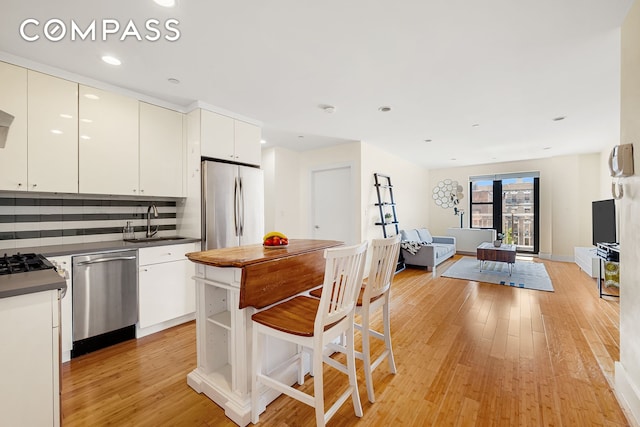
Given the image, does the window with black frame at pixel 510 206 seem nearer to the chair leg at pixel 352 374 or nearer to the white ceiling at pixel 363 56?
the white ceiling at pixel 363 56

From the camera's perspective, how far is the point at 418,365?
2.18 metres

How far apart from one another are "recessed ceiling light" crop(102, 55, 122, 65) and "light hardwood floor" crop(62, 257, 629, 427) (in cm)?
251

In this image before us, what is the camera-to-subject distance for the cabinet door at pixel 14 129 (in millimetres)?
2094

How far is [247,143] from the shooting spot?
11.6 ft

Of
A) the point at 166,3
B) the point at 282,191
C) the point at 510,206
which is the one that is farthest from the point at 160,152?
the point at 510,206

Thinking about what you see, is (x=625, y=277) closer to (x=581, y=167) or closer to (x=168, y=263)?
(x=168, y=263)

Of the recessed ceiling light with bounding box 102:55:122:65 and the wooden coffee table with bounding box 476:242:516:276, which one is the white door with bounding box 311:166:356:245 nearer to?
the wooden coffee table with bounding box 476:242:516:276

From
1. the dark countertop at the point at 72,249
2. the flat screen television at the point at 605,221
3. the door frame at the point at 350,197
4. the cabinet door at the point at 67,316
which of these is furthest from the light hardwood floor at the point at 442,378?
the door frame at the point at 350,197

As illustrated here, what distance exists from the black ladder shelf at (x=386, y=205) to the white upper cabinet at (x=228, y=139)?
2.55m

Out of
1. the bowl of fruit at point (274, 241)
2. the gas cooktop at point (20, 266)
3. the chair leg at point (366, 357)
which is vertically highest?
the bowl of fruit at point (274, 241)

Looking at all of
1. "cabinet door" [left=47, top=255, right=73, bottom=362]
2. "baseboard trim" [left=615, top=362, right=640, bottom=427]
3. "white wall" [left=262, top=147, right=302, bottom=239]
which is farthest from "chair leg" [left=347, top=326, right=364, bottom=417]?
"white wall" [left=262, top=147, right=302, bottom=239]

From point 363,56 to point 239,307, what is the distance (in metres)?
2.11

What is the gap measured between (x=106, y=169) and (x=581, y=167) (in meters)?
9.03

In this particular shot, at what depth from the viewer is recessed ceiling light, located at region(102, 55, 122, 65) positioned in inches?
85.4
